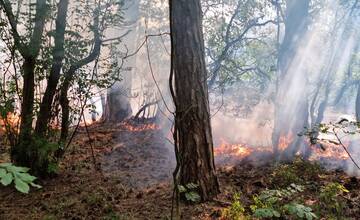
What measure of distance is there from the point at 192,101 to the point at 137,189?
2.37 m

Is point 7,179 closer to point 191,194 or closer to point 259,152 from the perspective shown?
point 191,194

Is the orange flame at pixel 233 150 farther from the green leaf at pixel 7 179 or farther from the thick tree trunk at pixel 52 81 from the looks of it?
the green leaf at pixel 7 179

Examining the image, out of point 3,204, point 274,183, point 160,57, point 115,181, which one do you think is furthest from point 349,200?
point 160,57

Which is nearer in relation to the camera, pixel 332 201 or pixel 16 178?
pixel 16 178

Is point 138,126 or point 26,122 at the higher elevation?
point 26,122

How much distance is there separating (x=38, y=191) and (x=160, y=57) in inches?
502

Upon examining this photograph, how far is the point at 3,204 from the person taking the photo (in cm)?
594

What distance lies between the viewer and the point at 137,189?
22.0ft

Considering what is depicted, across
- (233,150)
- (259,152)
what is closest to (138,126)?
(233,150)

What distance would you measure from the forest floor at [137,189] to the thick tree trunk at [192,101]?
48cm

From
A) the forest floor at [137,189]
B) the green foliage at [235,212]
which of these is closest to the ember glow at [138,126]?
the forest floor at [137,189]

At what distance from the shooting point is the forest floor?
17.1ft

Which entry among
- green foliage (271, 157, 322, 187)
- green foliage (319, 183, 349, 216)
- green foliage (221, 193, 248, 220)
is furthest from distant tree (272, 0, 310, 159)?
green foliage (221, 193, 248, 220)

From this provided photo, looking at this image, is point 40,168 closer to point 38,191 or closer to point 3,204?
point 38,191
